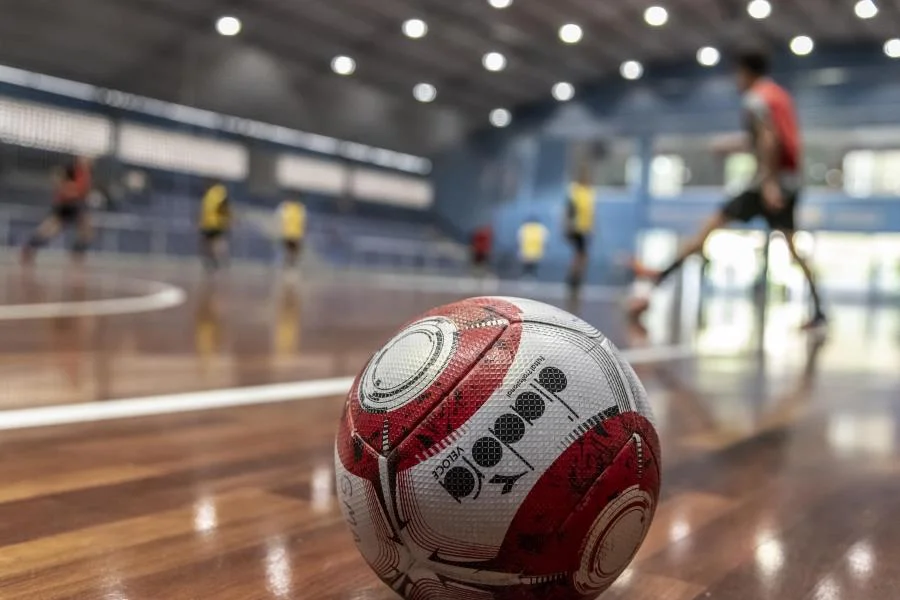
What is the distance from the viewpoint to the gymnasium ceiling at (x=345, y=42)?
2023 cm

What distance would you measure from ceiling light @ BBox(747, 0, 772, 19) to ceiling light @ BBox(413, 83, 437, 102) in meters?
11.2

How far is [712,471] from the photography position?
2207mm

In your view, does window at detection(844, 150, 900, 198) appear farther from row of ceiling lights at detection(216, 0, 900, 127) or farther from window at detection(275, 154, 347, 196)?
window at detection(275, 154, 347, 196)

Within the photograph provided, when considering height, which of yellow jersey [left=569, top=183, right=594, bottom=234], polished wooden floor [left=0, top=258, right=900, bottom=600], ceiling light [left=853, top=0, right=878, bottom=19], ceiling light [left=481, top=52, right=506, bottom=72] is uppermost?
ceiling light [left=481, top=52, right=506, bottom=72]

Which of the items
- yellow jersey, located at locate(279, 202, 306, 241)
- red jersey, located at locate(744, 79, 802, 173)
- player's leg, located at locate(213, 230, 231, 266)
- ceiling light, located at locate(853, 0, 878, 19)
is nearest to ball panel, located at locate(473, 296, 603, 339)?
red jersey, located at locate(744, 79, 802, 173)

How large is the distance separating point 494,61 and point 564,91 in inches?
136

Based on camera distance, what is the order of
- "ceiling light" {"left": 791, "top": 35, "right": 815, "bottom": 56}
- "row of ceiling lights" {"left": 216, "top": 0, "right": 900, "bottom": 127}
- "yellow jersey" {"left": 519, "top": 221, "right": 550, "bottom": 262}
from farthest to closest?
"yellow jersey" {"left": 519, "top": 221, "right": 550, "bottom": 262}, "ceiling light" {"left": 791, "top": 35, "right": 815, "bottom": 56}, "row of ceiling lights" {"left": 216, "top": 0, "right": 900, "bottom": 127}

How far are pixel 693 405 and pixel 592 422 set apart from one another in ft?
7.28

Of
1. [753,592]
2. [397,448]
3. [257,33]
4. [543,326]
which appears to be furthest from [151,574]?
[257,33]

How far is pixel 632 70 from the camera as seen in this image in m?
25.3

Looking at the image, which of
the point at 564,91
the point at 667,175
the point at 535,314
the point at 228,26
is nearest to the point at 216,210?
the point at 228,26

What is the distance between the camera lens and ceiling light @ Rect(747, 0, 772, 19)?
1950cm

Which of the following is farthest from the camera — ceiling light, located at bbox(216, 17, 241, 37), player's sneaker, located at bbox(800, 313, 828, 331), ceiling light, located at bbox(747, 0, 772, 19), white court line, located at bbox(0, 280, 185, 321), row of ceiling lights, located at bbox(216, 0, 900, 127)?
ceiling light, located at bbox(216, 17, 241, 37)

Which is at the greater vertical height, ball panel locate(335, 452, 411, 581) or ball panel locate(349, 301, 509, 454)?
ball panel locate(349, 301, 509, 454)
